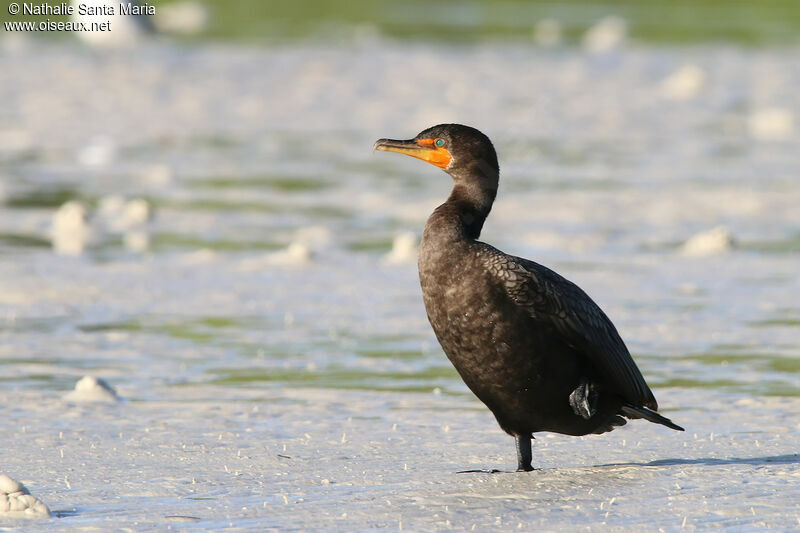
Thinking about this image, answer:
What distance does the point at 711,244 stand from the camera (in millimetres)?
10609

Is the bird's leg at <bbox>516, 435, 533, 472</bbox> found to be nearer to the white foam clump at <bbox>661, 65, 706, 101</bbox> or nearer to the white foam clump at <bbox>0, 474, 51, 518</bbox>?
the white foam clump at <bbox>0, 474, 51, 518</bbox>

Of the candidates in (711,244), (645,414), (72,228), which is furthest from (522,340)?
(72,228)

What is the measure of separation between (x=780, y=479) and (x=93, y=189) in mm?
9535

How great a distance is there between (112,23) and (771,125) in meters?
10.9

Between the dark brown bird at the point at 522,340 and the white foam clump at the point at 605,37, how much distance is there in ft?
60.4

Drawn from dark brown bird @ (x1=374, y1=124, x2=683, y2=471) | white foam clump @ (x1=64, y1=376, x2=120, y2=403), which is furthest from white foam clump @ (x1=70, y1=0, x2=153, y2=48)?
dark brown bird @ (x1=374, y1=124, x2=683, y2=471)

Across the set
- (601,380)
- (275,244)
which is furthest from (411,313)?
(601,380)

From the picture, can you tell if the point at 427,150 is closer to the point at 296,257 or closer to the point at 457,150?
the point at 457,150

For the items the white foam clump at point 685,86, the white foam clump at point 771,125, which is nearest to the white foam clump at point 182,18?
the white foam clump at point 685,86

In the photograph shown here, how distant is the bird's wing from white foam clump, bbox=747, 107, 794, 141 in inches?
454

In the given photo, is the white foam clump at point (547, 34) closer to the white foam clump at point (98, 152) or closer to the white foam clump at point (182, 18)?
the white foam clump at point (182, 18)

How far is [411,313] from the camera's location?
9016 millimetres

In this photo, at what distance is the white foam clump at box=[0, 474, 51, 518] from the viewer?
4.76 meters

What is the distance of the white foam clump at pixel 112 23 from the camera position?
2250cm
